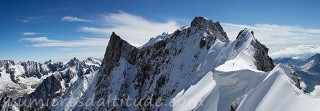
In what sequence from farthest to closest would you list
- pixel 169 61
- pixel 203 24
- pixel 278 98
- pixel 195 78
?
pixel 203 24
pixel 169 61
pixel 195 78
pixel 278 98

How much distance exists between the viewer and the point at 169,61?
86.1 metres

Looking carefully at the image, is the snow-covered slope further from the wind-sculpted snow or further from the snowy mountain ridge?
the wind-sculpted snow

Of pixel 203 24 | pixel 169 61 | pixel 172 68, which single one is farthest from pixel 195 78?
pixel 203 24

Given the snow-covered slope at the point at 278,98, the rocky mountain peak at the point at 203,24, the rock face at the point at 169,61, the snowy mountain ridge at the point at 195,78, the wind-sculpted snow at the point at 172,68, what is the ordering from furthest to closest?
the rocky mountain peak at the point at 203,24 → the rock face at the point at 169,61 → the wind-sculpted snow at the point at 172,68 → the snowy mountain ridge at the point at 195,78 → the snow-covered slope at the point at 278,98

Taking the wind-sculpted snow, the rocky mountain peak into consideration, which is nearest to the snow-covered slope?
the wind-sculpted snow

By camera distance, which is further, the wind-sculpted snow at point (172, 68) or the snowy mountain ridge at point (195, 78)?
the wind-sculpted snow at point (172, 68)

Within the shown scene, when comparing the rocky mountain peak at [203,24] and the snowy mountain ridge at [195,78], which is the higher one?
the rocky mountain peak at [203,24]

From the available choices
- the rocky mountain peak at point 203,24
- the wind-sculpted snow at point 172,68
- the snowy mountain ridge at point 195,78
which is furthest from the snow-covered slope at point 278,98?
the rocky mountain peak at point 203,24

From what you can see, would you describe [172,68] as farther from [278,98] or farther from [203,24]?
[278,98]

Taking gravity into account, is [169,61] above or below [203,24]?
below

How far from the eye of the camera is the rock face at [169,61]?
61.6m

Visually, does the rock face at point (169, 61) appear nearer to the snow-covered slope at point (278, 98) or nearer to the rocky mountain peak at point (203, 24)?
the rocky mountain peak at point (203, 24)

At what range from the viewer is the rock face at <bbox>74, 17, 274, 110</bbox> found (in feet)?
202

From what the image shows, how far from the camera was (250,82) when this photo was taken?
25.1 metres
